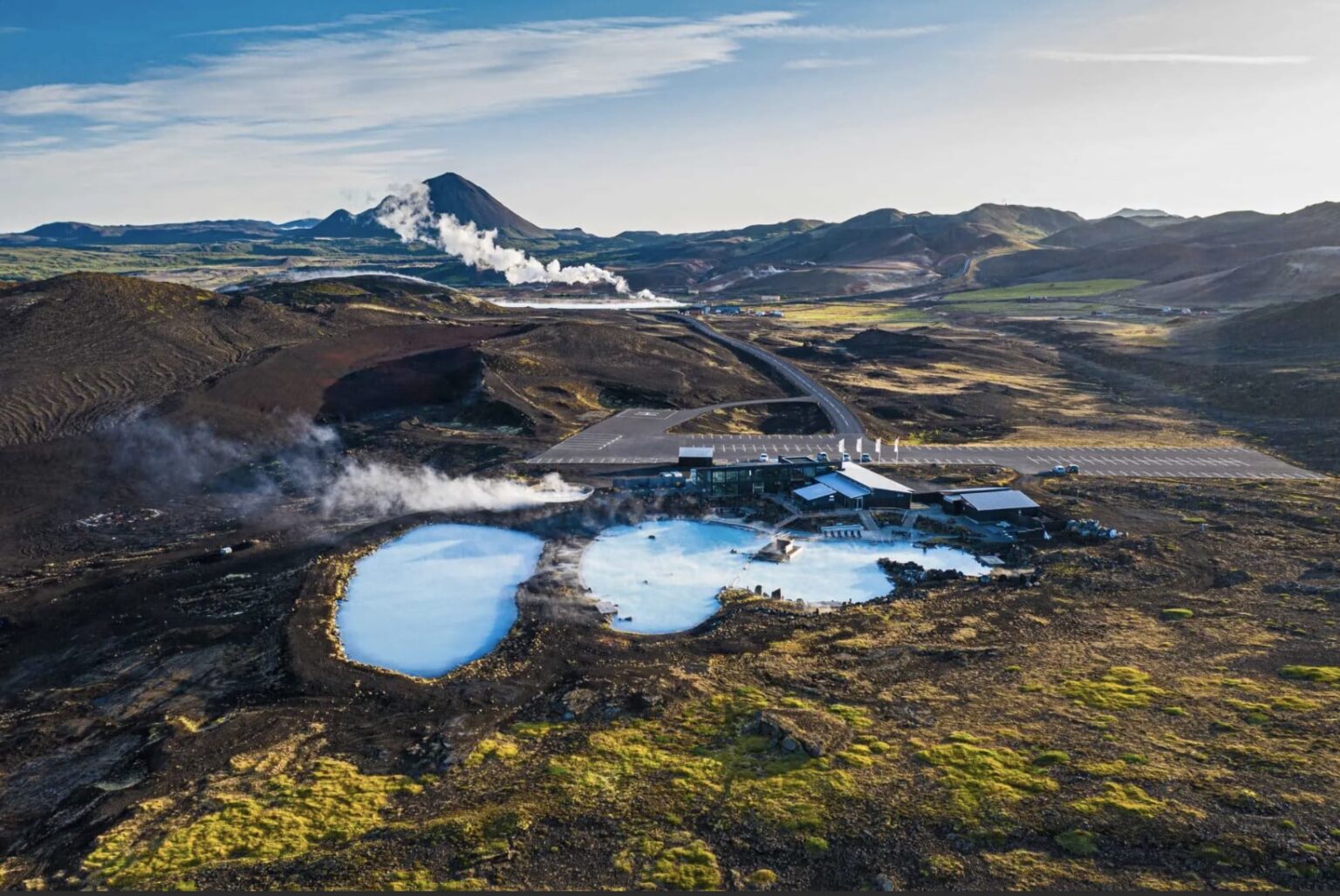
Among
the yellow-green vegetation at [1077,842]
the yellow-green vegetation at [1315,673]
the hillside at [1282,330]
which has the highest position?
the hillside at [1282,330]

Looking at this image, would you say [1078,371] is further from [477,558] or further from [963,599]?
[477,558]

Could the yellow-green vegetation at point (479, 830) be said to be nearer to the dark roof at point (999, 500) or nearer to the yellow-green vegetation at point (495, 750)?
the yellow-green vegetation at point (495, 750)

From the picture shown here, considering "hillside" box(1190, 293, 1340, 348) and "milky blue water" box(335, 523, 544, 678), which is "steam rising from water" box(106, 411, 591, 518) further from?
"hillside" box(1190, 293, 1340, 348)

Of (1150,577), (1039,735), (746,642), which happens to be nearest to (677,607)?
(746,642)

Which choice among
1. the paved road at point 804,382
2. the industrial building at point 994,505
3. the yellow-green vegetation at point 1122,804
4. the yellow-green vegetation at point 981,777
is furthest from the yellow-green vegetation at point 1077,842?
the paved road at point 804,382

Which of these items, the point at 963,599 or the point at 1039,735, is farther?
the point at 963,599

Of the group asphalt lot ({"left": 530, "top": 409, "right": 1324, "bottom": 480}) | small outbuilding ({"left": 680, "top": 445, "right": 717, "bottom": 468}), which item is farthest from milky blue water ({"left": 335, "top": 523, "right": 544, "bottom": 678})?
small outbuilding ({"left": 680, "top": 445, "right": 717, "bottom": 468})
